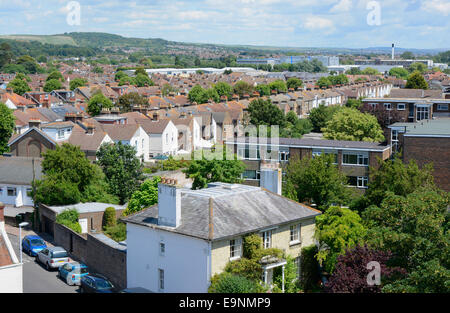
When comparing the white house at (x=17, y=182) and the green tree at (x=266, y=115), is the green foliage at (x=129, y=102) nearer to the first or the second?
the green tree at (x=266, y=115)

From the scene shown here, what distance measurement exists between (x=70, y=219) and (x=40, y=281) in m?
8.11

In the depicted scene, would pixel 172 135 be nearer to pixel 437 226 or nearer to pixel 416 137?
pixel 416 137

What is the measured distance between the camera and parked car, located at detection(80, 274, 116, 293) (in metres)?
27.8

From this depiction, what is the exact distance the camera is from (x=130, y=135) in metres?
60.8

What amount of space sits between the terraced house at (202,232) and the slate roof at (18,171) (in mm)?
20672

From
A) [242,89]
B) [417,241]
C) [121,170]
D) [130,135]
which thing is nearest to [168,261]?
[417,241]

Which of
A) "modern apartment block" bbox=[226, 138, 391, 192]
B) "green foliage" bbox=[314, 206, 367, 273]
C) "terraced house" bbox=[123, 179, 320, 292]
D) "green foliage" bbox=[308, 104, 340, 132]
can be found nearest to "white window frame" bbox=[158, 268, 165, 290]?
"terraced house" bbox=[123, 179, 320, 292]

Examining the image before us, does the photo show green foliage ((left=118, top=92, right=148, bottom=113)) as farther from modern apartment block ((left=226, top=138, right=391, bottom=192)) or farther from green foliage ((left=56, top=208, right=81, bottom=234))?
green foliage ((left=56, top=208, right=81, bottom=234))

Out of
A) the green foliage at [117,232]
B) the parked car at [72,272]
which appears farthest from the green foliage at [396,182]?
the parked car at [72,272]

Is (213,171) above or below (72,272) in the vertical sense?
above

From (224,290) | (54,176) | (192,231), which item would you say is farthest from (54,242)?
(224,290)

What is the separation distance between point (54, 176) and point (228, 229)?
20.9m

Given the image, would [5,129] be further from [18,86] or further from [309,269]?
[18,86]

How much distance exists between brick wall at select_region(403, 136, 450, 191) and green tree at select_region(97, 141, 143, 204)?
860 inches
